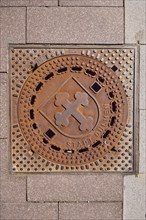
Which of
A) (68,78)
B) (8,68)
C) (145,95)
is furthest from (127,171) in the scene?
(8,68)

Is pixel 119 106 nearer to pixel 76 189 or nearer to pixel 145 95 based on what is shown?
pixel 145 95

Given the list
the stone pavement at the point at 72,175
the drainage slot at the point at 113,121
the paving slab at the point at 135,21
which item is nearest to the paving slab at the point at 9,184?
the stone pavement at the point at 72,175

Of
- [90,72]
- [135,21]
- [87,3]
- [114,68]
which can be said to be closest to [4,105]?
[90,72]

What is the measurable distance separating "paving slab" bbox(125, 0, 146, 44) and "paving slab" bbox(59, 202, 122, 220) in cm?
205

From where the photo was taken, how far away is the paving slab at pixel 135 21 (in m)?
3.02

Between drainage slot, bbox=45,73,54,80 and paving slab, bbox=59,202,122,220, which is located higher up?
drainage slot, bbox=45,73,54,80

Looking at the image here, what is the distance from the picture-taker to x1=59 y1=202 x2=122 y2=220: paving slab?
313 centimetres

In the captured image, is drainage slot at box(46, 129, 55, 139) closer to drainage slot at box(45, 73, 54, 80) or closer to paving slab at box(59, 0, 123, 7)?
drainage slot at box(45, 73, 54, 80)

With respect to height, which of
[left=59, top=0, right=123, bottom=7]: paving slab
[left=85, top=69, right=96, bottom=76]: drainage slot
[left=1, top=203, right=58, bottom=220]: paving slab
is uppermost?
[left=59, top=0, right=123, bottom=7]: paving slab

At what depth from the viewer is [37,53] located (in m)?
3.08

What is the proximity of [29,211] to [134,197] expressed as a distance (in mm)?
1321

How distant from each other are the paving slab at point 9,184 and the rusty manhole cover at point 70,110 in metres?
0.11

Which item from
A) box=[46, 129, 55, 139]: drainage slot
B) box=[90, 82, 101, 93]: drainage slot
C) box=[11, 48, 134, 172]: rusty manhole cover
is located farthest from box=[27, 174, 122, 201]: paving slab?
box=[90, 82, 101, 93]: drainage slot

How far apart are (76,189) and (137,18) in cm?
221
